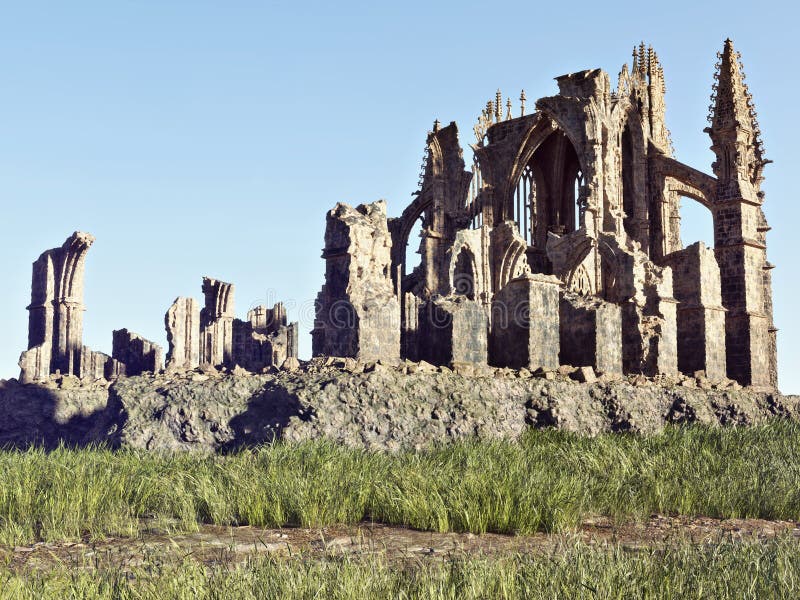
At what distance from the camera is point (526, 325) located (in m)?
16.4

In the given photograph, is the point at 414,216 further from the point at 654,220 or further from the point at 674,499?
the point at 674,499

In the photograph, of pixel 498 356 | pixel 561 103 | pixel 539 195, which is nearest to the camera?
pixel 498 356

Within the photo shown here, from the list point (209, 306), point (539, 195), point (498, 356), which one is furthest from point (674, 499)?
point (539, 195)

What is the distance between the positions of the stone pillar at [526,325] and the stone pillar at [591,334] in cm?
72

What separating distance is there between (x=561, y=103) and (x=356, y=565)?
26.1m

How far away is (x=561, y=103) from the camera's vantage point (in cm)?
2959

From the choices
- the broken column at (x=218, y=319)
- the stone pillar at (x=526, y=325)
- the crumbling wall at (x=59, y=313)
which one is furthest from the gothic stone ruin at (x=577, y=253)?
the crumbling wall at (x=59, y=313)

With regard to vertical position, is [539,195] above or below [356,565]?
above

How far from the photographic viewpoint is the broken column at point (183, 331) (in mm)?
29656

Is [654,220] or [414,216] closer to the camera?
[654,220]

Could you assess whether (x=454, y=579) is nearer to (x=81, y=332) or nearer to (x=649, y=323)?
(x=649, y=323)

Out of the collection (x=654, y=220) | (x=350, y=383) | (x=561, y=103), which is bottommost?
(x=350, y=383)

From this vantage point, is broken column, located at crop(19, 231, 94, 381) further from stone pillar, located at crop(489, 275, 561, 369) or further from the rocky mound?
stone pillar, located at crop(489, 275, 561, 369)

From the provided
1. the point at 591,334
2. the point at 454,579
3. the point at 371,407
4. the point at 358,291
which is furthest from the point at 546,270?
the point at 454,579
